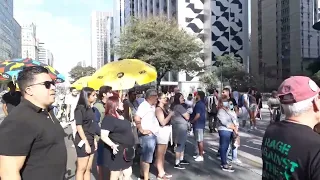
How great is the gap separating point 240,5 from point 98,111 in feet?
198

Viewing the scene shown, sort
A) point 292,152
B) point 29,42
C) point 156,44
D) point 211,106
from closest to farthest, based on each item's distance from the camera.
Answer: point 292,152 → point 211,106 → point 156,44 → point 29,42

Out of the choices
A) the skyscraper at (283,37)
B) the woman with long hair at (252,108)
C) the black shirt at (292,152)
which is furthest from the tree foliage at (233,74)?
the black shirt at (292,152)

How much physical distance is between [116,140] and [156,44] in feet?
77.4

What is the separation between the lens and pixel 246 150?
8.78m

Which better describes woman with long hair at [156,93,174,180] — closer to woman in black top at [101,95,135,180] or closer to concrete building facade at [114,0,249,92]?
woman in black top at [101,95,135,180]

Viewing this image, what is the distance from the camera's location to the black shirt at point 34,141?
225 centimetres

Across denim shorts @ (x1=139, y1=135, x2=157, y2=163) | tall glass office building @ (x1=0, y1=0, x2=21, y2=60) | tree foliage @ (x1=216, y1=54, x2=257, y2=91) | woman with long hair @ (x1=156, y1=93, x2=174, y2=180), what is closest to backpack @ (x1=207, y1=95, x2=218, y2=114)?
woman with long hair @ (x1=156, y1=93, x2=174, y2=180)

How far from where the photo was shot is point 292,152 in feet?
6.19

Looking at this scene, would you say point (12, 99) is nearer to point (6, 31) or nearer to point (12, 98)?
point (12, 98)

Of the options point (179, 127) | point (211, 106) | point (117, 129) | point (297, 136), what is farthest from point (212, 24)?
point (297, 136)

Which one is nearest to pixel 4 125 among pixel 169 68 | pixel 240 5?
pixel 169 68

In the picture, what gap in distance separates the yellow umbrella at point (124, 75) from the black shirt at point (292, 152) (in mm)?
5299

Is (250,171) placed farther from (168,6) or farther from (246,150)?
(168,6)

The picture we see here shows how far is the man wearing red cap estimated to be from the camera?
181cm
